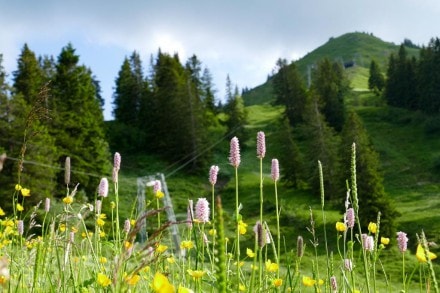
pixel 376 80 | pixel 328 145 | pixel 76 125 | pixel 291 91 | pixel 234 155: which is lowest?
pixel 234 155

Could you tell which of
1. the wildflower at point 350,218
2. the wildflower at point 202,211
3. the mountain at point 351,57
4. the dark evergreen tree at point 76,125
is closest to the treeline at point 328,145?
the wildflower at point 350,218

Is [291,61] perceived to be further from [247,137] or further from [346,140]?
[346,140]

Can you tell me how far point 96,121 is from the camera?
4375 cm

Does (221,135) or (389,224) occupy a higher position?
(221,135)

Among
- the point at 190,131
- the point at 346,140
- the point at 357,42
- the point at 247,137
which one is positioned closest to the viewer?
the point at 346,140

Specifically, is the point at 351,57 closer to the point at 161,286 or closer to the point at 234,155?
the point at 234,155

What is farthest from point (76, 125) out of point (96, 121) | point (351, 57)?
point (351, 57)

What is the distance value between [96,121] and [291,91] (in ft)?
120

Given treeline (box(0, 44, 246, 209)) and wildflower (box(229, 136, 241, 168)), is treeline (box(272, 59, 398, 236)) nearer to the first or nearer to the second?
wildflower (box(229, 136, 241, 168))

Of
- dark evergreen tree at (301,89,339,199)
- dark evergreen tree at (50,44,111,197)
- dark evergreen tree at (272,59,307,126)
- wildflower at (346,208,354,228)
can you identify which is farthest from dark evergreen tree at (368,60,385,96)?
wildflower at (346,208,354,228)

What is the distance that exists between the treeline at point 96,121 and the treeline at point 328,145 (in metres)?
8.49

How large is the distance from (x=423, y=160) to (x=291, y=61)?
27042mm

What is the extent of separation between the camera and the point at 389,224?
113ft

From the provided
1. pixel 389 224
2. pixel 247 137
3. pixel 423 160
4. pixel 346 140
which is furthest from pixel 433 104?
pixel 389 224
